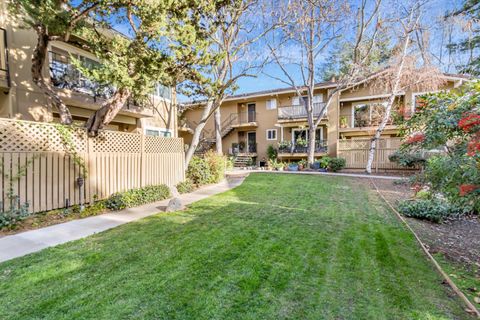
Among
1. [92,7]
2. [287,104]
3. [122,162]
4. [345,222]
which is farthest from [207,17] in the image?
[287,104]

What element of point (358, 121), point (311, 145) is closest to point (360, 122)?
point (358, 121)

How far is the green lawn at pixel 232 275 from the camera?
267 cm

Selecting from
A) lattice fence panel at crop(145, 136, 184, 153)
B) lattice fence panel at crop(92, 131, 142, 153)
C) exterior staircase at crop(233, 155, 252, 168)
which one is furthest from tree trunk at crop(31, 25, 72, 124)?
exterior staircase at crop(233, 155, 252, 168)

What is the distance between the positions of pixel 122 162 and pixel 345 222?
7.17 metres

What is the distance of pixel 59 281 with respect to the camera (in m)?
3.20

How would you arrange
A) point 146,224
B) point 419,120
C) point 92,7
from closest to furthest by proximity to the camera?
point 419,120 → point 146,224 → point 92,7

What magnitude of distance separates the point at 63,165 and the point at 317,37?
17484 millimetres

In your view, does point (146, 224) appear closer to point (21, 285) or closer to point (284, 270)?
point (21, 285)

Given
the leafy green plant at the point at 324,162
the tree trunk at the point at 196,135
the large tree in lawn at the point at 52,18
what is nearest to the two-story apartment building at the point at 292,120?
the leafy green plant at the point at 324,162

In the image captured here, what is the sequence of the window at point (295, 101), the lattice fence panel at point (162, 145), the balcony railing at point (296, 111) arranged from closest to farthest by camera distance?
the lattice fence panel at point (162, 145)
the balcony railing at point (296, 111)
the window at point (295, 101)

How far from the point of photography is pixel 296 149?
22.0 meters

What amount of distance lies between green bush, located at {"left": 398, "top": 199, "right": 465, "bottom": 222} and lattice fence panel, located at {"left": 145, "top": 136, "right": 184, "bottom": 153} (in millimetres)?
8683

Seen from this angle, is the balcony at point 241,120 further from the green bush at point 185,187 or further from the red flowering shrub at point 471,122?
the red flowering shrub at point 471,122

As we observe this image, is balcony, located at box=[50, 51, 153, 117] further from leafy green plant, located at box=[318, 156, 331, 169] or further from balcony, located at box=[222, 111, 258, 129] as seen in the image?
balcony, located at box=[222, 111, 258, 129]
